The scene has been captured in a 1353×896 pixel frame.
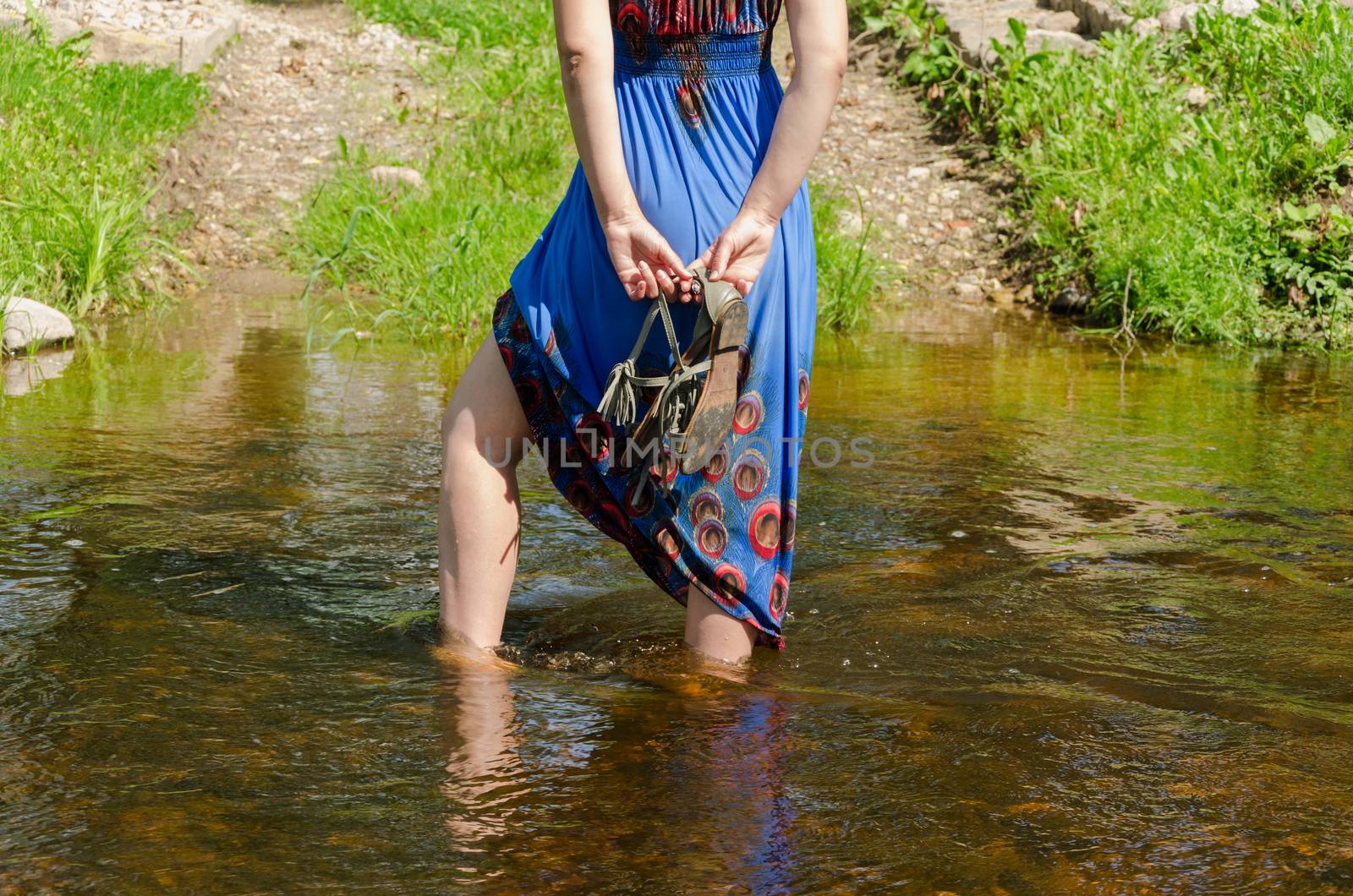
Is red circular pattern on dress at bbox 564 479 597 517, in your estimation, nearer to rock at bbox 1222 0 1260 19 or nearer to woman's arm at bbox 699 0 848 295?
woman's arm at bbox 699 0 848 295

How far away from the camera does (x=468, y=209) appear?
676 centimetres

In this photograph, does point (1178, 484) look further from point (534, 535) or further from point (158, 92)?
point (158, 92)

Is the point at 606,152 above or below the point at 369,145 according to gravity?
below

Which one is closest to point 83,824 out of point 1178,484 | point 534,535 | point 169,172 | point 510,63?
point 534,535

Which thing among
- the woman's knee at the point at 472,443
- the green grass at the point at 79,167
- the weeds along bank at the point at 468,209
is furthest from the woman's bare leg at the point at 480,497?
the green grass at the point at 79,167

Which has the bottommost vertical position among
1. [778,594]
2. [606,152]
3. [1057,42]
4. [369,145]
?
[778,594]

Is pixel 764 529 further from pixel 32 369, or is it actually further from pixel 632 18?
pixel 32 369

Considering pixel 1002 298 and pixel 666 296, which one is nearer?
pixel 666 296

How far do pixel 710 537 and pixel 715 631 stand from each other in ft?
0.65

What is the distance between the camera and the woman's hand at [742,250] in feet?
7.67

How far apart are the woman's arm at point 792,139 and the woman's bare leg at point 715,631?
597 mm

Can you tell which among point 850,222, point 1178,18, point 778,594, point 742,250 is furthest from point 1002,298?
point 742,250

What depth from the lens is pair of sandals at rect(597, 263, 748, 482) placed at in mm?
2326

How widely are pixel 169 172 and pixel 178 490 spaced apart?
14.6ft
